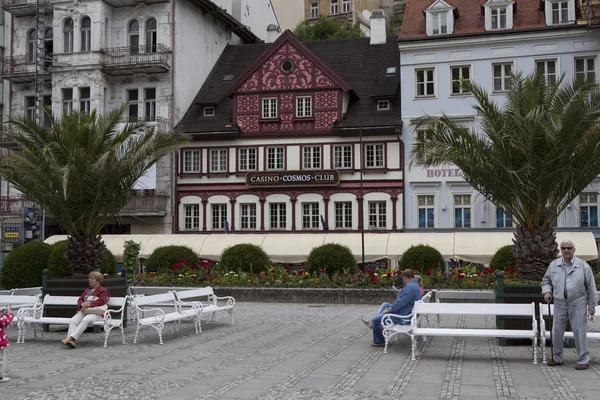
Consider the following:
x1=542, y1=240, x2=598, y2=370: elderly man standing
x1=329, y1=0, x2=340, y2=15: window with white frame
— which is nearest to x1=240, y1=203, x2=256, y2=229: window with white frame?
x1=542, y1=240, x2=598, y2=370: elderly man standing

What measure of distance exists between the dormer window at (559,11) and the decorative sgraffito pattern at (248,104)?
15836 millimetres

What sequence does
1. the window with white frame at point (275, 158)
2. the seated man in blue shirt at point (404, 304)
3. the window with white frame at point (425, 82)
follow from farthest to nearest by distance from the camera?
1. the window with white frame at point (275, 158)
2. the window with white frame at point (425, 82)
3. the seated man in blue shirt at point (404, 304)

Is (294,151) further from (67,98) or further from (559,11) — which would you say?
(559,11)

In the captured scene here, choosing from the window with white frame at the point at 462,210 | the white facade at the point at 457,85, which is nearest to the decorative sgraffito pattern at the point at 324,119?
the white facade at the point at 457,85

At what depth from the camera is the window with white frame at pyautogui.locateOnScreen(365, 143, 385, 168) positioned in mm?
41562

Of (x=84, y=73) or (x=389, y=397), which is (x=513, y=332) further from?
(x=84, y=73)

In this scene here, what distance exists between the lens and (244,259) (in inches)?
1253

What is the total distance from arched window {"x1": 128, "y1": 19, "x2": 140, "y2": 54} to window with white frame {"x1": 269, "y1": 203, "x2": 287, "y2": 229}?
12.2 m

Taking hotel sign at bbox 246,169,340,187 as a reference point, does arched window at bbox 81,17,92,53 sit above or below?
above

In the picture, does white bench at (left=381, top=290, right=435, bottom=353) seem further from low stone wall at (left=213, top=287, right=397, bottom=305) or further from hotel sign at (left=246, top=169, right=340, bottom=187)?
hotel sign at (left=246, top=169, right=340, bottom=187)

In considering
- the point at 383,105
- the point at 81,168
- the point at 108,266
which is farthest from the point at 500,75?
the point at 81,168

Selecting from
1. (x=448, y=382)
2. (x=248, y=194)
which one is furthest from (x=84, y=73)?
(x=448, y=382)

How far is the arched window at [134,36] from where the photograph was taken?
45.4 m

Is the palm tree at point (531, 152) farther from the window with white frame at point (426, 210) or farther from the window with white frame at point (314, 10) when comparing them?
the window with white frame at point (314, 10)
